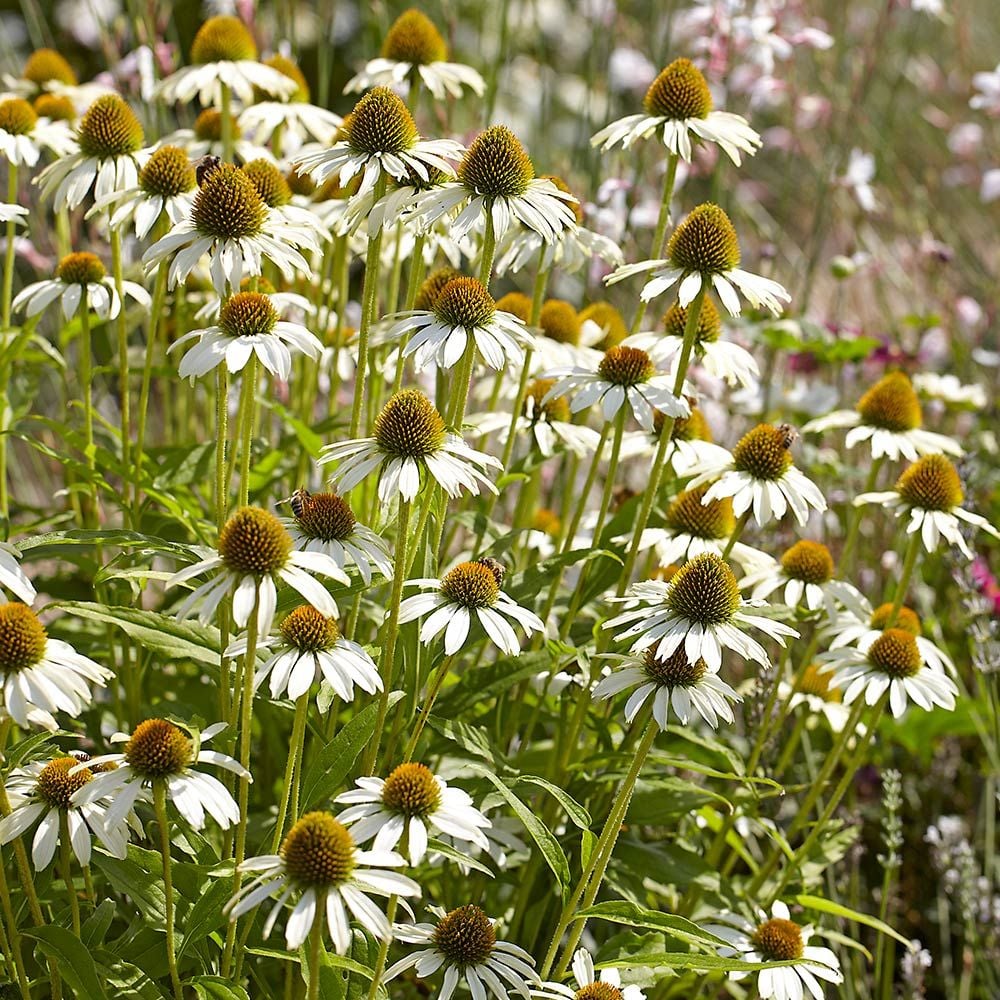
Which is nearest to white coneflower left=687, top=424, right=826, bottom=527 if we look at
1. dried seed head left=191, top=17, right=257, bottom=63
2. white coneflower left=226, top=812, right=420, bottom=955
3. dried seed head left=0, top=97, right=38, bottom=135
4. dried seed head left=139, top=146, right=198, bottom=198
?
white coneflower left=226, top=812, right=420, bottom=955

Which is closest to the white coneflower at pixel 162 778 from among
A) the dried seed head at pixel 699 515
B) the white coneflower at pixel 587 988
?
the white coneflower at pixel 587 988

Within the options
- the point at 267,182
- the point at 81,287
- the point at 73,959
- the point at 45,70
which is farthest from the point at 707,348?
the point at 45,70

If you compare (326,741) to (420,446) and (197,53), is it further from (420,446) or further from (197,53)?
(197,53)

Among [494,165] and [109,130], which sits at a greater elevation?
[494,165]

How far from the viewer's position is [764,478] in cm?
192

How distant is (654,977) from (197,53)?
1.96 m

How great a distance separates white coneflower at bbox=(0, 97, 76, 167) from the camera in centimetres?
225

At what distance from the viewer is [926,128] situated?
6.79m

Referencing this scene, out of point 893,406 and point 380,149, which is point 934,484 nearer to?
point 893,406

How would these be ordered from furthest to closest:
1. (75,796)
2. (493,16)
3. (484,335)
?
1. (493,16)
2. (484,335)
3. (75,796)

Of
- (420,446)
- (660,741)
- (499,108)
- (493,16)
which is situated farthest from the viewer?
(493,16)

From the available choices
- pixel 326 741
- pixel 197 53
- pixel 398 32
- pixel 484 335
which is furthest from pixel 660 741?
pixel 197 53

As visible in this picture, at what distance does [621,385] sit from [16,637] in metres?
0.99

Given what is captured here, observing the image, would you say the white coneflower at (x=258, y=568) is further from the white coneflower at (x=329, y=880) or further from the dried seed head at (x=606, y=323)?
the dried seed head at (x=606, y=323)
